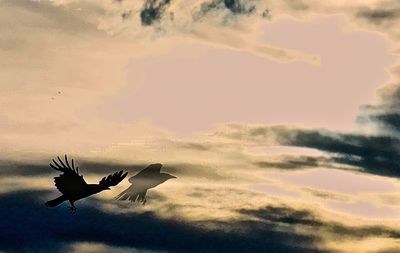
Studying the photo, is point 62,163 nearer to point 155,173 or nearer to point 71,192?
point 71,192

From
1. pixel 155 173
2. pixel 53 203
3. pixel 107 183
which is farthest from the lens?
pixel 155 173

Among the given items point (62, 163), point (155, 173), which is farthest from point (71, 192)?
point (155, 173)

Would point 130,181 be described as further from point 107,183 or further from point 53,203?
point 53,203

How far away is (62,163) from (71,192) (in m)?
2.56

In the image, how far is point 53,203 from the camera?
59.5 metres

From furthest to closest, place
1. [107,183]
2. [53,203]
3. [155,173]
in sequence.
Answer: [155,173] < [107,183] < [53,203]

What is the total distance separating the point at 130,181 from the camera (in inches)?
2660

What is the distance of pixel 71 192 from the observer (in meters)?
64.3

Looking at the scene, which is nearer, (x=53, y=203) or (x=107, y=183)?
(x=53, y=203)

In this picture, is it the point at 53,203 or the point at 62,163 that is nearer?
the point at 53,203

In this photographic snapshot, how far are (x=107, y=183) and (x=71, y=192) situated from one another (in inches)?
121

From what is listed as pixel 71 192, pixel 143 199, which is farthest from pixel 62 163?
pixel 143 199

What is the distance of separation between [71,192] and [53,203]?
16.1ft

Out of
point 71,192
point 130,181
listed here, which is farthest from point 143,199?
point 71,192
